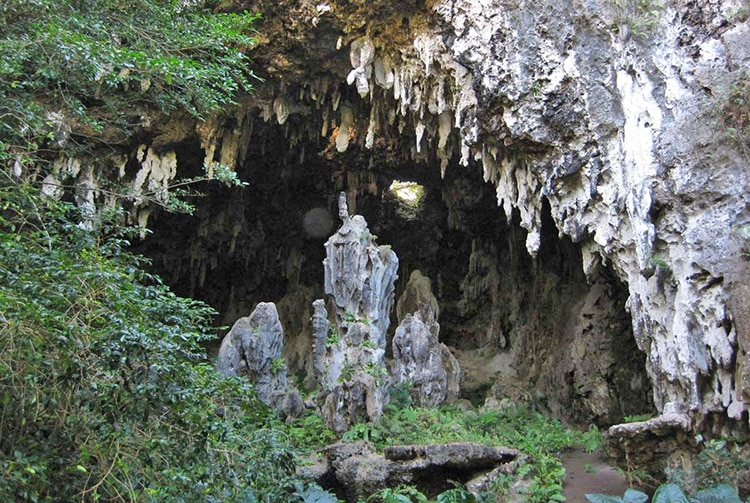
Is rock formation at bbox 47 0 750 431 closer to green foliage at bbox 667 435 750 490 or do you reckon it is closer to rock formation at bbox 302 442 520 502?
green foliage at bbox 667 435 750 490

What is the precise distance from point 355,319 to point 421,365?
1746 mm

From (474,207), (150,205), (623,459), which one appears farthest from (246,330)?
(474,207)

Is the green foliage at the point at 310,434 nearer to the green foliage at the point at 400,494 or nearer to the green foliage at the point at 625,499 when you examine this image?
the green foliage at the point at 400,494

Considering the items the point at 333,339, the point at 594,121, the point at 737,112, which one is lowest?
the point at 333,339

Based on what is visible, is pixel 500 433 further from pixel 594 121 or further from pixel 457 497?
pixel 594 121

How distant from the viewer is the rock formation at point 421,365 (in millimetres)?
11852

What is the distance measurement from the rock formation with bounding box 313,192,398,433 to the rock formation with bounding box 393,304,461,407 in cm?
91

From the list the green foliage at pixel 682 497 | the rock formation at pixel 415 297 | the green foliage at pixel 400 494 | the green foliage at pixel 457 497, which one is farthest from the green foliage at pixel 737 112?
the rock formation at pixel 415 297

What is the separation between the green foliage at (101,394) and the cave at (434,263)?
9.33m

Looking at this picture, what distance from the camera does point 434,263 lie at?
18.6 meters

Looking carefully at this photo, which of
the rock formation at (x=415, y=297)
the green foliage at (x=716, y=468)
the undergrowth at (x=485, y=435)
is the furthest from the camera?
the rock formation at (x=415, y=297)

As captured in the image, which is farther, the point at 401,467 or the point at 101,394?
the point at 401,467

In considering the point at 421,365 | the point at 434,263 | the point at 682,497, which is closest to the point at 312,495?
the point at 682,497

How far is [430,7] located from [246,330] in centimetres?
633
